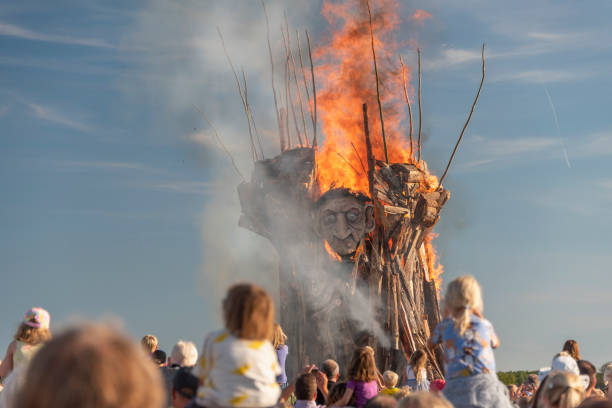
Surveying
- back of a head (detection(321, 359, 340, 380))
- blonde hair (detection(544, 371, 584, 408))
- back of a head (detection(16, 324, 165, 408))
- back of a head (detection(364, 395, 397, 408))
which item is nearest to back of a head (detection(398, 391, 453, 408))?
back of a head (detection(364, 395, 397, 408))

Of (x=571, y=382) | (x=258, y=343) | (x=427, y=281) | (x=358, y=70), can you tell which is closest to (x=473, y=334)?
(x=571, y=382)

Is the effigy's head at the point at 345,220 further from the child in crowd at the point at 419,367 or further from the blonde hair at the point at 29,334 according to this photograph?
the blonde hair at the point at 29,334

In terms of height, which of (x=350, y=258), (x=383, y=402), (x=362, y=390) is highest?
(x=350, y=258)

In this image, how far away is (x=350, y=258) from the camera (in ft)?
69.9

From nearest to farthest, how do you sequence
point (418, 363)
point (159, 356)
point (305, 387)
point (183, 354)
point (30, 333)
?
point (30, 333) < point (183, 354) < point (305, 387) < point (159, 356) < point (418, 363)

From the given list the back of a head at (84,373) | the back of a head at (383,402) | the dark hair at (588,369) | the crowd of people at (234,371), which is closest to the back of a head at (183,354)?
the crowd of people at (234,371)

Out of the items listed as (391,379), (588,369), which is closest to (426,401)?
(391,379)

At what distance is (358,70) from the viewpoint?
2372 cm

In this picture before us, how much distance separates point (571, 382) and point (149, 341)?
6.05m

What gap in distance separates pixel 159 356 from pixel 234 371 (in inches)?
207

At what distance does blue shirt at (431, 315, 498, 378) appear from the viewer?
6.38 m

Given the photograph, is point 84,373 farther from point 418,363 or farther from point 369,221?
point 369,221

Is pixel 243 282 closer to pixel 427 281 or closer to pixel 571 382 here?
pixel 571 382

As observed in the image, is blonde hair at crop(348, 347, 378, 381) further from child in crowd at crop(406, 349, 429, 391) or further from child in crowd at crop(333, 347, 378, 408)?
child in crowd at crop(406, 349, 429, 391)
